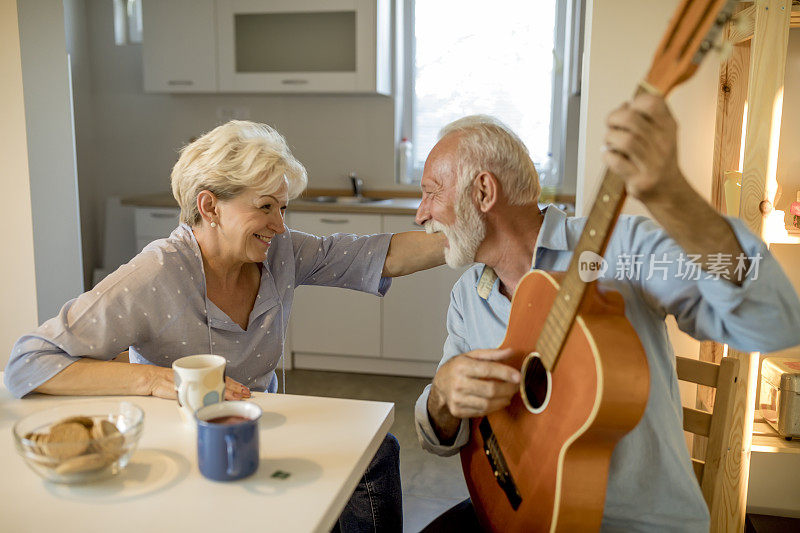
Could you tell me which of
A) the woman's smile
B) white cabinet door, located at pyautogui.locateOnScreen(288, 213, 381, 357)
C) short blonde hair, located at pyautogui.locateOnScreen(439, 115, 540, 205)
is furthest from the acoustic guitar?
white cabinet door, located at pyautogui.locateOnScreen(288, 213, 381, 357)

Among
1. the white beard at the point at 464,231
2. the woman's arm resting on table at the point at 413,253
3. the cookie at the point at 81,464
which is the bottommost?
the cookie at the point at 81,464

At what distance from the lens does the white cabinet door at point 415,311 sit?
11.3 feet

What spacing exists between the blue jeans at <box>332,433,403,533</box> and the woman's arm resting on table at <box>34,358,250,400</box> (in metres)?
0.42

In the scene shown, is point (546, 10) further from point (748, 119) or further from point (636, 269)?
point (636, 269)

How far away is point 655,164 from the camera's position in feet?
2.49

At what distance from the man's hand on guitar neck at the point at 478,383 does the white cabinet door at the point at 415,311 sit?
89.2 inches

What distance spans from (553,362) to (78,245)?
2.36 m

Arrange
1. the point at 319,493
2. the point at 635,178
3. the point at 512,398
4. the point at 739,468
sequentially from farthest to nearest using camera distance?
the point at 739,468 < the point at 512,398 < the point at 319,493 < the point at 635,178

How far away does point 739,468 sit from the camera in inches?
75.0

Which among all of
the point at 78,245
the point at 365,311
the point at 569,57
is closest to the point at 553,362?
the point at 78,245

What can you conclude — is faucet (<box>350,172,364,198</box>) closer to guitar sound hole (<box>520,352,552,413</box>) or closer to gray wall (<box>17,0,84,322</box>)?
Answer: gray wall (<box>17,0,84,322</box>)

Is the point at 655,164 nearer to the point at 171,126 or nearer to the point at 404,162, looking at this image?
the point at 404,162

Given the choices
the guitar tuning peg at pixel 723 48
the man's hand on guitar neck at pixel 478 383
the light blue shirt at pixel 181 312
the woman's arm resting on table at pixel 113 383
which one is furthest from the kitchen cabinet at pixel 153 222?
the guitar tuning peg at pixel 723 48

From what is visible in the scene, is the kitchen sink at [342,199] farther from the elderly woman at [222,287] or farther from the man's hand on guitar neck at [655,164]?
the man's hand on guitar neck at [655,164]
